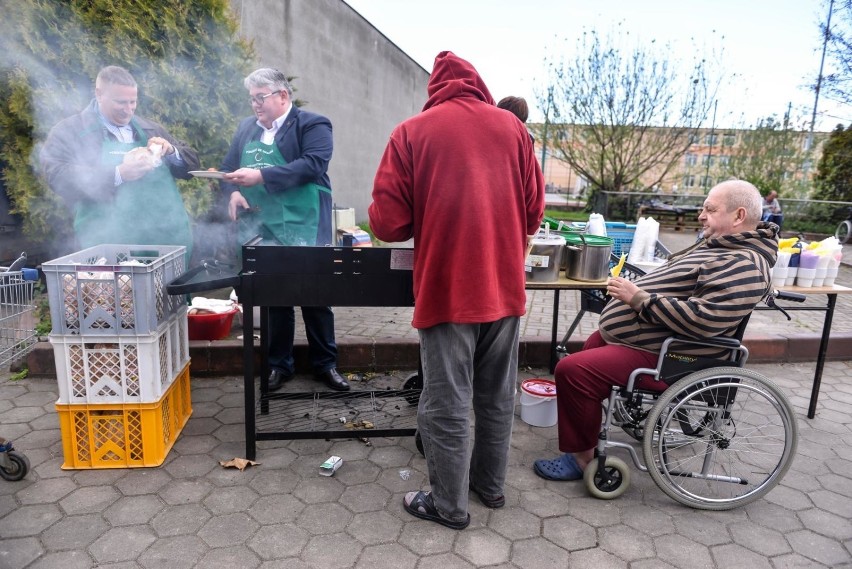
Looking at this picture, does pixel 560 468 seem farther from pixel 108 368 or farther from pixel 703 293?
pixel 108 368

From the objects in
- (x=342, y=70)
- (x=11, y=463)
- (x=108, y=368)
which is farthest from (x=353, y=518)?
(x=342, y=70)

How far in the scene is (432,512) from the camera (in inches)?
98.7

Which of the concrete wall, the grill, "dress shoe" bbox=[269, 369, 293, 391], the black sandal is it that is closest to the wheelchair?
the black sandal

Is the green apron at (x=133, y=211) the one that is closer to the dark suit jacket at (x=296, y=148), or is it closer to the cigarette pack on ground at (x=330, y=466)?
the dark suit jacket at (x=296, y=148)

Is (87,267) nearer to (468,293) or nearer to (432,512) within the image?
(468,293)

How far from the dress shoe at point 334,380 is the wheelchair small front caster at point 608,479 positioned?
5.58 feet

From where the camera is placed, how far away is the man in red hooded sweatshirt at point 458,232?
7.05ft

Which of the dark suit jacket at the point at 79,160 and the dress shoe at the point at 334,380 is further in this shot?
the dress shoe at the point at 334,380

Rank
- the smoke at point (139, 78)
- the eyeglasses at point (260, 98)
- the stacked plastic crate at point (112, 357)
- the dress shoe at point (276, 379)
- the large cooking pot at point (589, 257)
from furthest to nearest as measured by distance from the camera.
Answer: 1. the smoke at point (139, 78)
2. the dress shoe at point (276, 379)
3. the eyeglasses at point (260, 98)
4. the large cooking pot at point (589, 257)
5. the stacked plastic crate at point (112, 357)

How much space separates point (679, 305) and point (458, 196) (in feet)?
3.65

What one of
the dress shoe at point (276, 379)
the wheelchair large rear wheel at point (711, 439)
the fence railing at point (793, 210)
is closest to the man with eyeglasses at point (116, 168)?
the dress shoe at point (276, 379)

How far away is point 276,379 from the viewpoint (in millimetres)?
3803

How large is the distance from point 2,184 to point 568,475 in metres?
6.28

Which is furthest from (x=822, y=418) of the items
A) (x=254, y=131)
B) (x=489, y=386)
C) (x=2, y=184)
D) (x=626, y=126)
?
(x=626, y=126)
